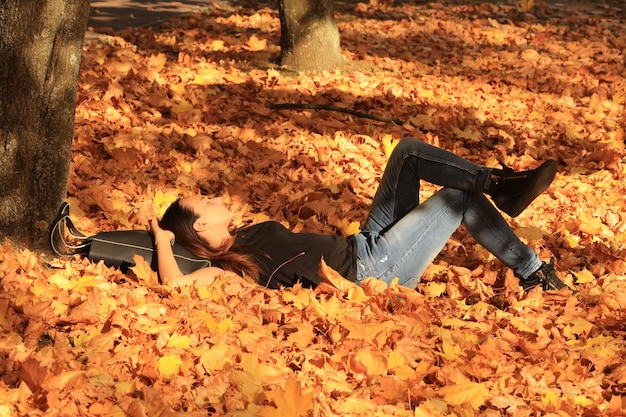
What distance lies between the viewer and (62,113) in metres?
3.99

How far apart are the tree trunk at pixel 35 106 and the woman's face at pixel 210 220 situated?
704 millimetres

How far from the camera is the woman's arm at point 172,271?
3.80m

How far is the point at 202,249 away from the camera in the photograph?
398 cm

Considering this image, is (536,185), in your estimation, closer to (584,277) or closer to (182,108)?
(584,277)

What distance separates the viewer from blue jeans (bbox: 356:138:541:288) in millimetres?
4117

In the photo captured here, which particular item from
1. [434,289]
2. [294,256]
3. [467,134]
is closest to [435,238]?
[434,289]

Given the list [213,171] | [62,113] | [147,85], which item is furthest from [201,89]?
[62,113]

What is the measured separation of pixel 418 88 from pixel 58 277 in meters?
4.99

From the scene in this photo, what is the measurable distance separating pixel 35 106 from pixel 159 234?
2.82ft

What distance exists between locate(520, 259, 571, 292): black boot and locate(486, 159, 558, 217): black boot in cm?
34

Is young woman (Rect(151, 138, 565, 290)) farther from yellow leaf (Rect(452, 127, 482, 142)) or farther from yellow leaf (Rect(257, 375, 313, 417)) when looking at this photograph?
yellow leaf (Rect(452, 127, 482, 142))

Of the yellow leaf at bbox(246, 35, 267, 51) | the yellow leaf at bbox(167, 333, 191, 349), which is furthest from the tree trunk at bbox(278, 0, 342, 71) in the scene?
the yellow leaf at bbox(167, 333, 191, 349)

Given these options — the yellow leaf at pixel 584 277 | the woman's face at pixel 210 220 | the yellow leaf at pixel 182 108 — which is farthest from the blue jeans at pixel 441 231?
the yellow leaf at pixel 182 108

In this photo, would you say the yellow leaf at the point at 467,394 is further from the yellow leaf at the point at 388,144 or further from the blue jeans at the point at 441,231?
the yellow leaf at the point at 388,144
